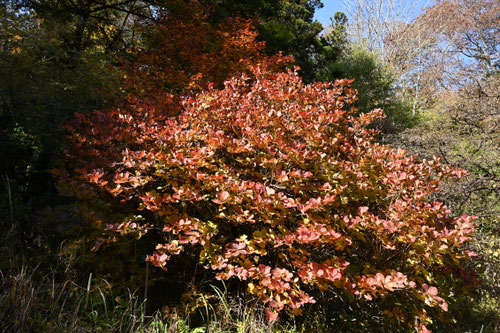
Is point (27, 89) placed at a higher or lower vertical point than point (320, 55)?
lower

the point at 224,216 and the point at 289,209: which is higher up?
the point at 289,209

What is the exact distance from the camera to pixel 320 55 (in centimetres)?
1469

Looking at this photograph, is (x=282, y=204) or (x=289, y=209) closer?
(x=282, y=204)

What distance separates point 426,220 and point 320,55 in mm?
13802

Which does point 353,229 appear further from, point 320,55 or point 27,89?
point 320,55

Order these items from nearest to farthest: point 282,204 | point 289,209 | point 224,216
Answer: point 282,204
point 224,216
point 289,209

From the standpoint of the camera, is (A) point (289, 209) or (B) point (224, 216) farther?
(A) point (289, 209)

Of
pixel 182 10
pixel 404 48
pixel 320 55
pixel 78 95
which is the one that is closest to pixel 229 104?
pixel 78 95

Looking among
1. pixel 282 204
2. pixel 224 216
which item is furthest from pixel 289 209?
pixel 224 216

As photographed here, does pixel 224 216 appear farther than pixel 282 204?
Yes

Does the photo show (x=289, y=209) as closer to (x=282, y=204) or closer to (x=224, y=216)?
(x=282, y=204)

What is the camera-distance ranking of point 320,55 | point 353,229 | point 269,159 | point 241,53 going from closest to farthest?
point 353,229 → point 269,159 → point 241,53 → point 320,55

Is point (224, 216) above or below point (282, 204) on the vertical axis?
below

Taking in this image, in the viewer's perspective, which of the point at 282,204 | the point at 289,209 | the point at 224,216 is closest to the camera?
the point at 282,204
